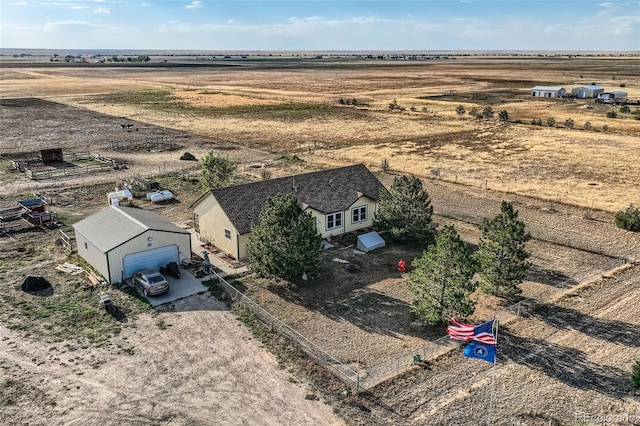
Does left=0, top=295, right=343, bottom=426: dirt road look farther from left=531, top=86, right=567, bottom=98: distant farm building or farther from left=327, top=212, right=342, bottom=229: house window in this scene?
left=531, top=86, right=567, bottom=98: distant farm building

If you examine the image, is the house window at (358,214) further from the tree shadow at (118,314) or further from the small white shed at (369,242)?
the tree shadow at (118,314)

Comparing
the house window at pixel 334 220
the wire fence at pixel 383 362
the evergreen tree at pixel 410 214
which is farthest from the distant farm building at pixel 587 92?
the house window at pixel 334 220

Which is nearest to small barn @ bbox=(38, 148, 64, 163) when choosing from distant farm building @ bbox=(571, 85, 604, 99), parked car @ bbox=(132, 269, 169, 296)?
parked car @ bbox=(132, 269, 169, 296)

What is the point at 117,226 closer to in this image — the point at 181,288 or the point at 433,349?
the point at 181,288

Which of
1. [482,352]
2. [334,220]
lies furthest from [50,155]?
[482,352]

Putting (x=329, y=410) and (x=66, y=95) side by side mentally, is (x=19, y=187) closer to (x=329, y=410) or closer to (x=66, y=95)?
(x=329, y=410)

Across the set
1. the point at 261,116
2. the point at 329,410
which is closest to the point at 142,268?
the point at 329,410
